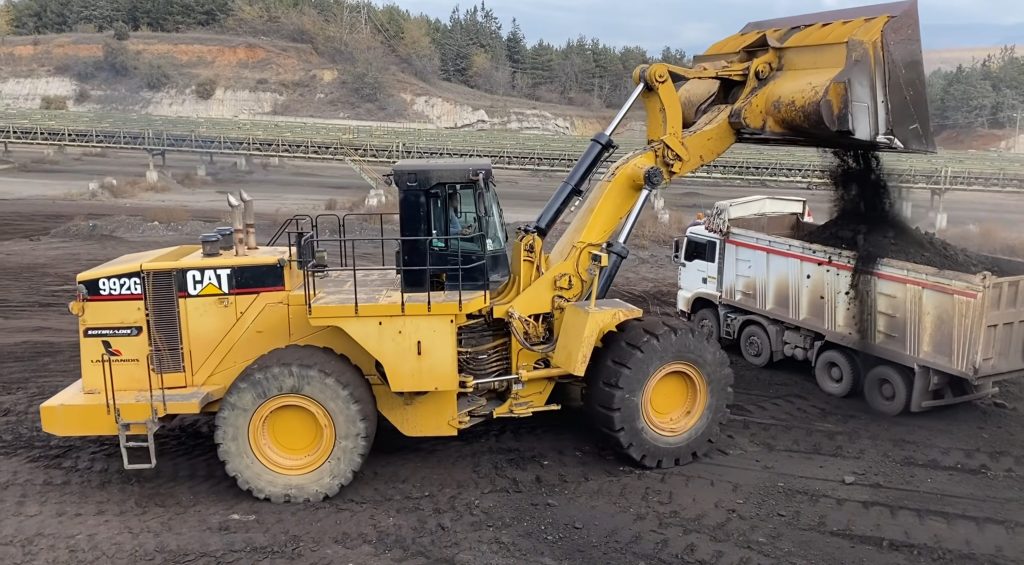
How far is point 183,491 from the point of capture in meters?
7.54

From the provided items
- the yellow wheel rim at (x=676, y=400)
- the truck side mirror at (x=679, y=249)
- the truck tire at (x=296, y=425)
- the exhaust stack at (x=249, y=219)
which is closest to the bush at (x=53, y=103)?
the truck side mirror at (x=679, y=249)

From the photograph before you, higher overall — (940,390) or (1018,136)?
(1018,136)

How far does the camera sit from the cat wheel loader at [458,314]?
7.25 m

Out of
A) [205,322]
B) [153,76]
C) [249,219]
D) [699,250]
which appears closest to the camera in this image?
[205,322]

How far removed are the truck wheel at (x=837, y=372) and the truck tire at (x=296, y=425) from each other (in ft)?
22.1

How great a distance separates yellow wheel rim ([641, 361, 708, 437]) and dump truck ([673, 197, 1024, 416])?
2684mm

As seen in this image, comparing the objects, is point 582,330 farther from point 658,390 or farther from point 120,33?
point 120,33

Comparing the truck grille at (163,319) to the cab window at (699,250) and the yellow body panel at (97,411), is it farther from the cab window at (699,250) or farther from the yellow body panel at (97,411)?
the cab window at (699,250)

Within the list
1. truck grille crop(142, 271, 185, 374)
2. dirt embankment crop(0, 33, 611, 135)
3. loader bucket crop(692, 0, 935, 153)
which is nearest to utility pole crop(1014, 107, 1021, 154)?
dirt embankment crop(0, 33, 611, 135)

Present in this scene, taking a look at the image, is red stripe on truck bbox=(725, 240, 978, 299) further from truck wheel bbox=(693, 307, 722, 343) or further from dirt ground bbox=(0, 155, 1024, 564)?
dirt ground bbox=(0, 155, 1024, 564)

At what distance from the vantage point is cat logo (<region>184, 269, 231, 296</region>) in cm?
756

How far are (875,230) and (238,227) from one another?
857 cm

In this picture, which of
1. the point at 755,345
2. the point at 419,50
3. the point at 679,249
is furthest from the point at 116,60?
the point at 755,345

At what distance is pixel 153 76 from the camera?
61.8 metres
